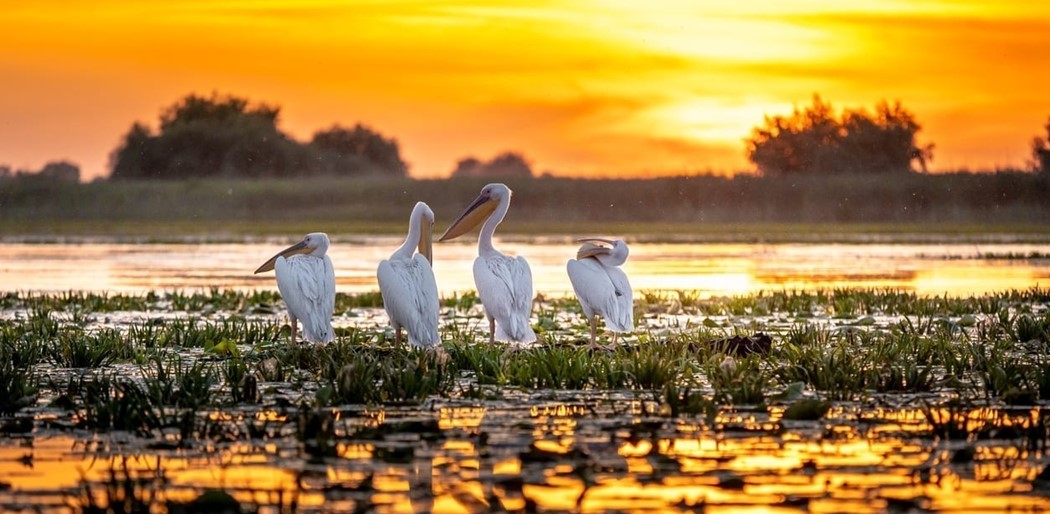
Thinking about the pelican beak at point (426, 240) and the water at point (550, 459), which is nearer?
the water at point (550, 459)

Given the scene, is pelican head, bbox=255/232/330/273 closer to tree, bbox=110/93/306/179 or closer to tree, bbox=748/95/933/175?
tree, bbox=748/95/933/175

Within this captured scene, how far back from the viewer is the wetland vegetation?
5.90m

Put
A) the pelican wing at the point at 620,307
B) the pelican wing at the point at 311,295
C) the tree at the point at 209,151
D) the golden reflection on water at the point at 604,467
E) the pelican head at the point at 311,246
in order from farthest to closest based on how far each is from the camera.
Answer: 1. the tree at the point at 209,151
2. the pelican head at the point at 311,246
3. the pelican wing at the point at 620,307
4. the pelican wing at the point at 311,295
5. the golden reflection on water at the point at 604,467

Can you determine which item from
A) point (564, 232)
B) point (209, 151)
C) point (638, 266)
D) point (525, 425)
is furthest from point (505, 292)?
point (209, 151)

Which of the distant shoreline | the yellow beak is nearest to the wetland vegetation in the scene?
the yellow beak

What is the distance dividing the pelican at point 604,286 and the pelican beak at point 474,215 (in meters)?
1.18

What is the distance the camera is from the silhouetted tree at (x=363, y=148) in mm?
83500

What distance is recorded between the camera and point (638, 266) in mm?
27906

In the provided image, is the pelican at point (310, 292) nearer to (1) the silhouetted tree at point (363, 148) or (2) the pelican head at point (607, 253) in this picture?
(2) the pelican head at point (607, 253)

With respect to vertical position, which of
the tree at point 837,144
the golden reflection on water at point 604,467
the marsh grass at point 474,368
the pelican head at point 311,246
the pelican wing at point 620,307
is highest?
the tree at point 837,144

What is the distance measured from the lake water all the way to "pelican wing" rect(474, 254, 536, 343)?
7.35 metres

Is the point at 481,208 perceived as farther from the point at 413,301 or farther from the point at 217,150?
the point at 217,150

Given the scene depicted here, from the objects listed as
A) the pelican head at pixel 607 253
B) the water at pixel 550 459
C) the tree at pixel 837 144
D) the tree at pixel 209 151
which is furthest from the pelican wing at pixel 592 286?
the tree at pixel 209 151

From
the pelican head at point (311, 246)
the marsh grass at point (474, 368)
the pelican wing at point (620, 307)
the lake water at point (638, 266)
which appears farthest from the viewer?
the lake water at point (638, 266)
